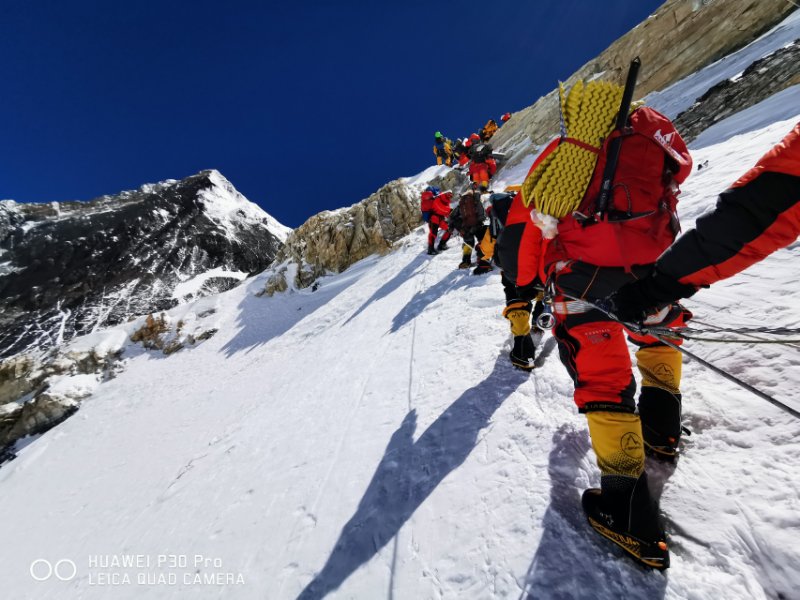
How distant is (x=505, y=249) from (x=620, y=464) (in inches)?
57.3

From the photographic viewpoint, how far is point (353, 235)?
24.2 meters

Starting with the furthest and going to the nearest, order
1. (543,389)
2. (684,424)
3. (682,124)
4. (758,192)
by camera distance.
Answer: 1. (682,124)
2. (543,389)
3. (684,424)
4. (758,192)

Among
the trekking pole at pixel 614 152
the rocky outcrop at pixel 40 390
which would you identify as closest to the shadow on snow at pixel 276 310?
the rocky outcrop at pixel 40 390

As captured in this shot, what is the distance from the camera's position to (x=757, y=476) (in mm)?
1554

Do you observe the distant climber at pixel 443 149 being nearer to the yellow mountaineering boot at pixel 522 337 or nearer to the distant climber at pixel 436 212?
the distant climber at pixel 436 212

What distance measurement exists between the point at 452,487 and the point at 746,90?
13244 mm

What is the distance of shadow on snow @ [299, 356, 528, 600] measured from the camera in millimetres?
2059

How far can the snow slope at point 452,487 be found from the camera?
1524 mm

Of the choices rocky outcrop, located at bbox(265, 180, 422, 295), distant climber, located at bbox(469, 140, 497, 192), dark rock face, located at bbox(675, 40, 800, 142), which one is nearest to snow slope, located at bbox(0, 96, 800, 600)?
dark rock face, located at bbox(675, 40, 800, 142)

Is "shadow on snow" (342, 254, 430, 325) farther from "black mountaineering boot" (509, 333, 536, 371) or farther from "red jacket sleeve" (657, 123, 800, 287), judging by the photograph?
"red jacket sleeve" (657, 123, 800, 287)

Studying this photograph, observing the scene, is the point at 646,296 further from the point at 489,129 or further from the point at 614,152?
the point at 489,129

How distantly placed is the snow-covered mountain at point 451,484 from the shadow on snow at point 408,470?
15mm

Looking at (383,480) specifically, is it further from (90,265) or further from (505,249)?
(90,265)

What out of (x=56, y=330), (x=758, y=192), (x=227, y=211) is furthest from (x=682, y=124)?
(x=227, y=211)
